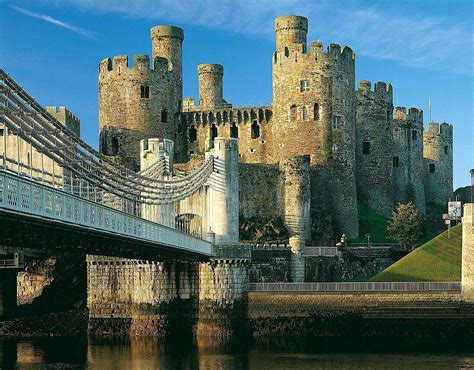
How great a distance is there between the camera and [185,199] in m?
59.4

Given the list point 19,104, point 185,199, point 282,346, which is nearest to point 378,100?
point 185,199

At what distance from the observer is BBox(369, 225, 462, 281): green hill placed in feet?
198

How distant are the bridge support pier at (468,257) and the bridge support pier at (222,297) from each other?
10.9 meters

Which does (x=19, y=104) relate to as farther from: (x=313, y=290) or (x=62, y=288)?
(x=62, y=288)

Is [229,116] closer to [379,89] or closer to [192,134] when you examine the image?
[192,134]

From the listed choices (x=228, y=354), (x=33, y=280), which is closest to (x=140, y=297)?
(x=33, y=280)

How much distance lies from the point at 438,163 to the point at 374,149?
15043 mm

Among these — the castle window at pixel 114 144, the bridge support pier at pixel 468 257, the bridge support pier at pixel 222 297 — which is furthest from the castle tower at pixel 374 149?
the bridge support pier at pixel 468 257

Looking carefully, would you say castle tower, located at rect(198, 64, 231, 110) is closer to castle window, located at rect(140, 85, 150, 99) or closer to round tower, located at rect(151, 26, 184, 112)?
round tower, located at rect(151, 26, 184, 112)

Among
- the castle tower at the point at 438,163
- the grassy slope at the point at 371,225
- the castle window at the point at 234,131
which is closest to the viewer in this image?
the grassy slope at the point at 371,225

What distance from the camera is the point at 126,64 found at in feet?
268

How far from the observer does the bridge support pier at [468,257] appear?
53469 mm

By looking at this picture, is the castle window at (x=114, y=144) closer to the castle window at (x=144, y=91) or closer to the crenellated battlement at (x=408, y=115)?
the castle window at (x=144, y=91)

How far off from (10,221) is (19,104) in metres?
3.26
